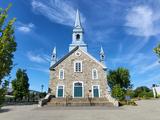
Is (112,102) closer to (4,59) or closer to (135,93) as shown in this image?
(4,59)

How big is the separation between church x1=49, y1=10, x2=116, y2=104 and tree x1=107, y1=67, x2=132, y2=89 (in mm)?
22116

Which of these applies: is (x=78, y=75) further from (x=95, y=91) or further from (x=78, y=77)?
(x=95, y=91)

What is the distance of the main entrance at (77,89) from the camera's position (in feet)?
109

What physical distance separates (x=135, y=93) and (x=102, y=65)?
5126 centimetres

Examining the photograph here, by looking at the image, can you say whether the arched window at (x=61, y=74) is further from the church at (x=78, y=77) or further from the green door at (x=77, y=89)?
the green door at (x=77, y=89)

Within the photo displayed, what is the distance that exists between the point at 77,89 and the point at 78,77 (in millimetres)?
2242

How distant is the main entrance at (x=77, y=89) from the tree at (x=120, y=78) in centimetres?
2444

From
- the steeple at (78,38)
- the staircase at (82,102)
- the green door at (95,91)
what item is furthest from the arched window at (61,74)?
the steeple at (78,38)

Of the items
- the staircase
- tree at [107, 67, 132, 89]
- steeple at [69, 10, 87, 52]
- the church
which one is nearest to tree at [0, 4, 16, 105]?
the staircase

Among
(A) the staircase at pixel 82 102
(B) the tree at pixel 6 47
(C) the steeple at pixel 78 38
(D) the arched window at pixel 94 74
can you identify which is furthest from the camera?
(C) the steeple at pixel 78 38

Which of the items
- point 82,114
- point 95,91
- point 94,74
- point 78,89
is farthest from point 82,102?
point 82,114

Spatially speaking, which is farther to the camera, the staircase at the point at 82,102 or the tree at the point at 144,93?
the tree at the point at 144,93

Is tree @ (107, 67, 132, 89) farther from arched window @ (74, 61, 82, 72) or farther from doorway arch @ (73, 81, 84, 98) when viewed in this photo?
doorway arch @ (73, 81, 84, 98)

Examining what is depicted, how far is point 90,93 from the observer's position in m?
33.3
